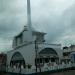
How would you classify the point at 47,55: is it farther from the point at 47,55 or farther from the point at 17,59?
the point at 17,59

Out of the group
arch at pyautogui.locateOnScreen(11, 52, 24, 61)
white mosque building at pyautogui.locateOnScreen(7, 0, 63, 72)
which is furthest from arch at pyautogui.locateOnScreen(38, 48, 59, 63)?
arch at pyautogui.locateOnScreen(11, 52, 24, 61)

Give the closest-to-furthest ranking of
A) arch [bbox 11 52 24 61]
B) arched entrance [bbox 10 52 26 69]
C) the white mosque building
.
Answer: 1. the white mosque building
2. arched entrance [bbox 10 52 26 69]
3. arch [bbox 11 52 24 61]

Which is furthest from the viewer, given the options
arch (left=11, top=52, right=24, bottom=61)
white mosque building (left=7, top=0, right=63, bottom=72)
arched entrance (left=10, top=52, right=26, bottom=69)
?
arch (left=11, top=52, right=24, bottom=61)

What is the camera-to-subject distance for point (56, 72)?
124ft

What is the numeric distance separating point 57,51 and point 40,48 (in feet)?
20.6

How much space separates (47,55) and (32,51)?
4730 mm

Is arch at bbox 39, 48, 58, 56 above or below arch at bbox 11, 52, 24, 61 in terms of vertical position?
above

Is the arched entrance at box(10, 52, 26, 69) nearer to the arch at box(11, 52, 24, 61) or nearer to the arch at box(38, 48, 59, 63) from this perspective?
the arch at box(11, 52, 24, 61)

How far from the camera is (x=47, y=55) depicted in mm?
55000

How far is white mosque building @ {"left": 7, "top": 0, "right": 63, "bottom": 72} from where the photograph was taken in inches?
2051

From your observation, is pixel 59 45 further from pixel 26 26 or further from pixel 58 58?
pixel 26 26

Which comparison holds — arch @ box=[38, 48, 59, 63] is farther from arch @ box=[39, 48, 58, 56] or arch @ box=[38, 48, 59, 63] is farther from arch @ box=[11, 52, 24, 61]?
arch @ box=[11, 52, 24, 61]

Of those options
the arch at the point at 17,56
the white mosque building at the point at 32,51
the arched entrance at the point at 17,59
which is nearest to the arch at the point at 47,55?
the white mosque building at the point at 32,51

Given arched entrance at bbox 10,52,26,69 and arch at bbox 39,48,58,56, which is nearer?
arch at bbox 39,48,58,56
